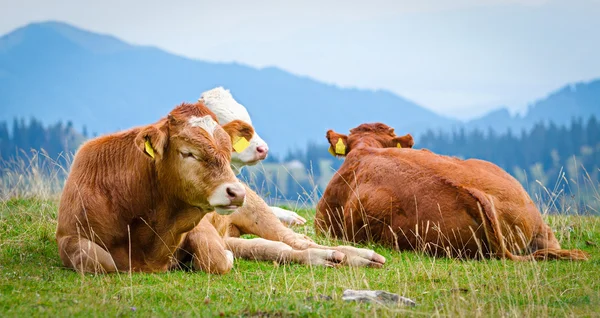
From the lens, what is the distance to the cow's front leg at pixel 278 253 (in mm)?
9852

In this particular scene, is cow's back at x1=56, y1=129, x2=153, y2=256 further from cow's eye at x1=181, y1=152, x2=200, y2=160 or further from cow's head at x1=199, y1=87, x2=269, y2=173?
cow's head at x1=199, y1=87, x2=269, y2=173

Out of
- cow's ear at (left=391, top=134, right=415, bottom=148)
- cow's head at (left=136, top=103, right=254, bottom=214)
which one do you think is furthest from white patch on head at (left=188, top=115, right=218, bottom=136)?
cow's ear at (left=391, top=134, right=415, bottom=148)

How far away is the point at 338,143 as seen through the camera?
45.5 feet

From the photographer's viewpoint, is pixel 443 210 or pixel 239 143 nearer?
pixel 239 143

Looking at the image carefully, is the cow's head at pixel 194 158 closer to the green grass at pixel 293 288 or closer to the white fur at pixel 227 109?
the green grass at pixel 293 288

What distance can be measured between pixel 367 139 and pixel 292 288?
597 centimetres

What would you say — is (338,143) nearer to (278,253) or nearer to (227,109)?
(227,109)

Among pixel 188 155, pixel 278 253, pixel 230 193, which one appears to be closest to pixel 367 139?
pixel 278 253

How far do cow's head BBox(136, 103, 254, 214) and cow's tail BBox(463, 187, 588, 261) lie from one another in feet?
11.0

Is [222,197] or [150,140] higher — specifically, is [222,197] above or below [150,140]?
below

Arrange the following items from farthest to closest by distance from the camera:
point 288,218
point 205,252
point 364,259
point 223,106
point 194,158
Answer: point 288,218, point 223,106, point 364,259, point 205,252, point 194,158

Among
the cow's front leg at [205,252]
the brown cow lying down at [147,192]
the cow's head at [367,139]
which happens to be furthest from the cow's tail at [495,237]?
the cow's head at [367,139]

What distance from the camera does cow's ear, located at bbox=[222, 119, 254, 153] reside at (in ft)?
29.6

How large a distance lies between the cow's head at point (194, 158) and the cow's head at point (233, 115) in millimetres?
2954
